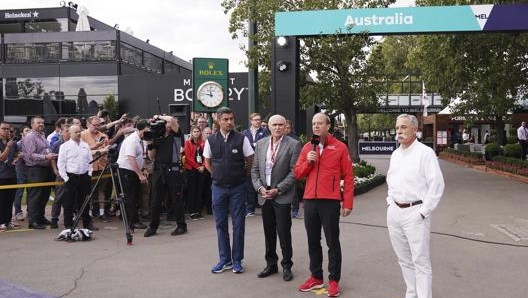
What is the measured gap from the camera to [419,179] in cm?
456

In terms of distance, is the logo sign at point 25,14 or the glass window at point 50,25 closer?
the glass window at point 50,25

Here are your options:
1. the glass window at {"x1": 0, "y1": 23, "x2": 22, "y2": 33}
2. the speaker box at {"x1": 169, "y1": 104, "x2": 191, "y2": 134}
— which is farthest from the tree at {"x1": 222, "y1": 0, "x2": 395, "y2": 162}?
the glass window at {"x1": 0, "y1": 23, "x2": 22, "y2": 33}

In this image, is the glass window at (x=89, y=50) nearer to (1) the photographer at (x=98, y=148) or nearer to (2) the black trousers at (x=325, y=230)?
(1) the photographer at (x=98, y=148)

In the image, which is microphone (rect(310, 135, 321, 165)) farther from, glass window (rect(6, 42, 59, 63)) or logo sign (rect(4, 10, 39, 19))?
logo sign (rect(4, 10, 39, 19))

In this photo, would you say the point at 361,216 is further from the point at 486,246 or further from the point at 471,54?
the point at 471,54

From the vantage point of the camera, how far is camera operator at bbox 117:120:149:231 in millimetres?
8523

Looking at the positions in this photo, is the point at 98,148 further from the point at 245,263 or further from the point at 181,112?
the point at 245,263

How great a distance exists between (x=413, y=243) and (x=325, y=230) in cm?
98

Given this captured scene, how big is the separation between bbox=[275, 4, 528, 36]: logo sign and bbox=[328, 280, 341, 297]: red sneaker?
862 cm

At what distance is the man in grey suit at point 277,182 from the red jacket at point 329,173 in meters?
0.38

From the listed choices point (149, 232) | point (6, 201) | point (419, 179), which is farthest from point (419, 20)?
point (6, 201)

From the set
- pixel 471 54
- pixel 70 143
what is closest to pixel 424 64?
pixel 471 54

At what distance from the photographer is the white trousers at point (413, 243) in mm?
4543

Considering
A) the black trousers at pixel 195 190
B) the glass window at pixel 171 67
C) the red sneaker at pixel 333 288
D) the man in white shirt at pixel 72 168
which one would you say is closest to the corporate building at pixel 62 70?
the glass window at pixel 171 67
